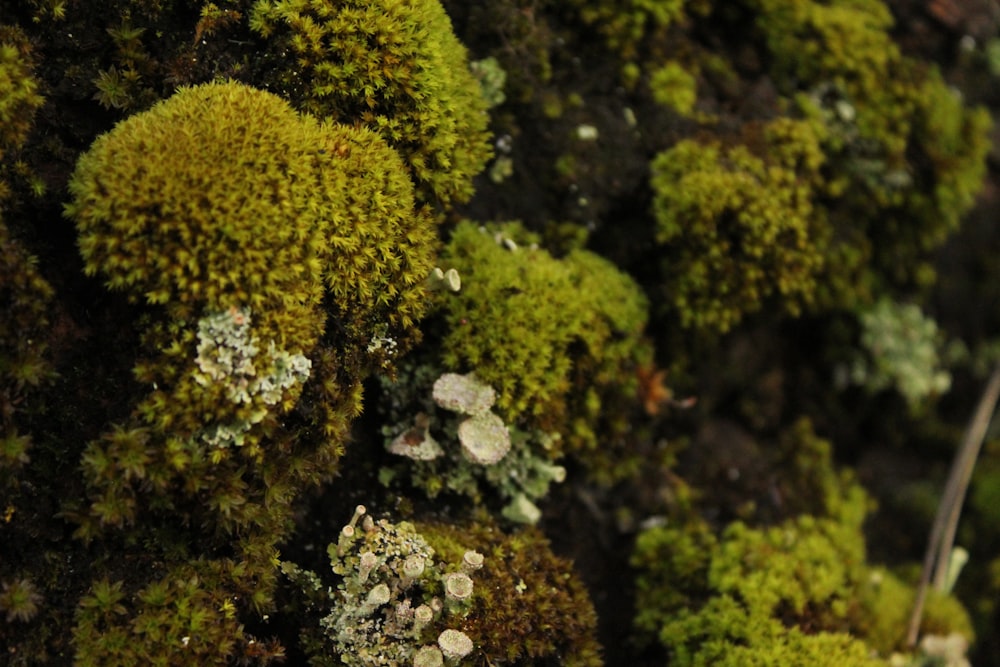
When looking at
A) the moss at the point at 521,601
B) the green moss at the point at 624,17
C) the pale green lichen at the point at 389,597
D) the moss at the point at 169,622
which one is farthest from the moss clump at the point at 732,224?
the moss at the point at 169,622

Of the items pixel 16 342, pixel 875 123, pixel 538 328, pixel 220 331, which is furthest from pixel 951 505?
pixel 16 342

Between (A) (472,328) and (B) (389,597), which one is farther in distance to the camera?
(A) (472,328)

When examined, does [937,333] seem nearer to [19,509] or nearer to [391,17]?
[391,17]

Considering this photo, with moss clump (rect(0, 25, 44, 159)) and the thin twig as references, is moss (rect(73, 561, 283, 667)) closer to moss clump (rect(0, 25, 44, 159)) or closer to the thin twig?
moss clump (rect(0, 25, 44, 159))

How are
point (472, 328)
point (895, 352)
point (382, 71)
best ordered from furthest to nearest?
1. point (895, 352)
2. point (472, 328)
3. point (382, 71)

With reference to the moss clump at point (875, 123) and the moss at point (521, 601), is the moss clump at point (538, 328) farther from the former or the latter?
the moss clump at point (875, 123)

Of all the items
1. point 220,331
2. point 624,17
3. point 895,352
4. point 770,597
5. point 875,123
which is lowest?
point 770,597

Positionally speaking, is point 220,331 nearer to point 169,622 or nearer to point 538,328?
point 169,622
